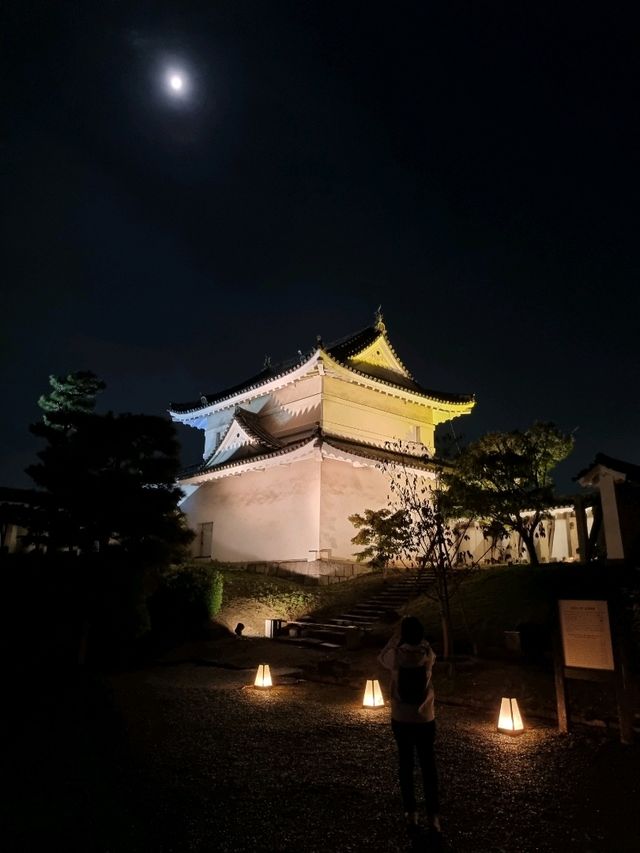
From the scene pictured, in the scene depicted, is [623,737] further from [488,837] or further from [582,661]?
[488,837]

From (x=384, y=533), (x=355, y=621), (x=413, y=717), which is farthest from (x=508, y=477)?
(x=413, y=717)

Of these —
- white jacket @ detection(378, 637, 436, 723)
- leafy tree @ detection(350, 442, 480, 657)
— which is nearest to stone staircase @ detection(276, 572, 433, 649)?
leafy tree @ detection(350, 442, 480, 657)

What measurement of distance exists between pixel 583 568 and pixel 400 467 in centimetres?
1011

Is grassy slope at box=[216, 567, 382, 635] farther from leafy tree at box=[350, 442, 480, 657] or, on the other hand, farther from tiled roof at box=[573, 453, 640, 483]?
tiled roof at box=[573, 453, 640, 483]

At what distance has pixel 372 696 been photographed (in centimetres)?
927

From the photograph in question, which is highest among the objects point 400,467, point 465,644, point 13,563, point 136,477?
point 400,467

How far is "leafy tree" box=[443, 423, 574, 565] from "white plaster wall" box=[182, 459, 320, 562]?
615 centimetres

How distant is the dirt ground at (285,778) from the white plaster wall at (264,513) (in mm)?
13102

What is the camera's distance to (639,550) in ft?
44.6

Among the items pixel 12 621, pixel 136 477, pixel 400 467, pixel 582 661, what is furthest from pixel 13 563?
pixel 400 467

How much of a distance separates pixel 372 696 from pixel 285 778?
153 inches

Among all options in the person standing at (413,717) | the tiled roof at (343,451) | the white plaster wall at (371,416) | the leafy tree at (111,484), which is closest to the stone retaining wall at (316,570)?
the tiled roof at (343,451)

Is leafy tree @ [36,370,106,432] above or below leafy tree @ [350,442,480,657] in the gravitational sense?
above

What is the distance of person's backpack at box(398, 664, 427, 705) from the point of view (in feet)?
15.9
